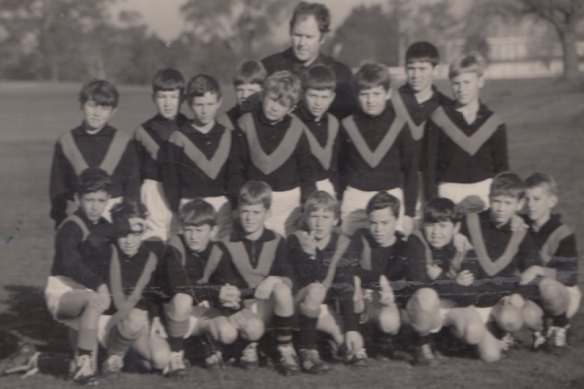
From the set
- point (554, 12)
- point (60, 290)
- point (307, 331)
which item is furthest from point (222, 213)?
point (554, 12)

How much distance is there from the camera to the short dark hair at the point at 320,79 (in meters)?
3.71

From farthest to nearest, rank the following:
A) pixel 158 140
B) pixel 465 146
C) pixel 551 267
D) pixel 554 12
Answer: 1. pixel 554 12
2. pixel 158 140
3. pixel 465 146
4. pixel 551 267

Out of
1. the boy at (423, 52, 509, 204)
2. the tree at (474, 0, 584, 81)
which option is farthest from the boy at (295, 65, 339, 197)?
the tree at (474, 0, 584, 81)

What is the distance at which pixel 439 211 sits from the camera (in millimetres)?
3494

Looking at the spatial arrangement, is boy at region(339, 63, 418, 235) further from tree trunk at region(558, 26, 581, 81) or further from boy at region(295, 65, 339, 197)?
tree trunk at region(558, 26, 581, 81)

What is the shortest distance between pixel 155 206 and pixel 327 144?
33.5 inches

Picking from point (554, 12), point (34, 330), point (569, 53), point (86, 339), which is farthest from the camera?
point (569, 53)

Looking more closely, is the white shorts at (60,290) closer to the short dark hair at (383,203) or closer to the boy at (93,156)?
the boy at (93,156)

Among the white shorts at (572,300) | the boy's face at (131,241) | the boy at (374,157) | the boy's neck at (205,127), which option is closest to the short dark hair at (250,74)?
the boy's neck at (205,127)

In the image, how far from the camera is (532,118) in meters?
9.66

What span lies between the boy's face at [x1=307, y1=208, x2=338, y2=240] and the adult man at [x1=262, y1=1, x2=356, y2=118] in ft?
2.35

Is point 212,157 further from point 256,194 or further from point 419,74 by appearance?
point 419,74

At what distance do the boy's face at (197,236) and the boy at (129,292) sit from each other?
0.54 ft

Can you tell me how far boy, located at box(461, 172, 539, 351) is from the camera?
3527mm
